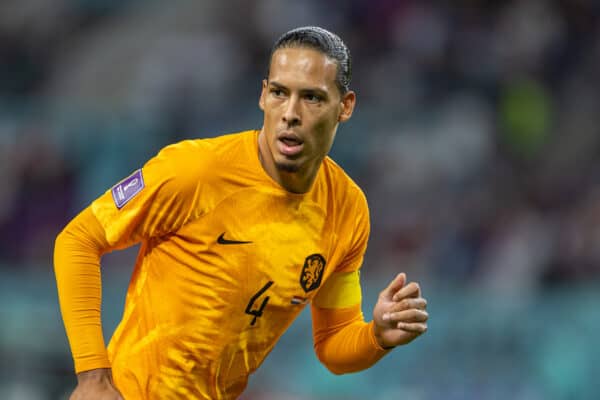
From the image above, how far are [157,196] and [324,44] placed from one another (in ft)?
2.54

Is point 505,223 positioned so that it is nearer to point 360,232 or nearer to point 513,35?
point 513,35

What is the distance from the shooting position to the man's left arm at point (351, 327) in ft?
12.5

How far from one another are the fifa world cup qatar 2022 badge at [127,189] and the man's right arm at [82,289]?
107 millimetres

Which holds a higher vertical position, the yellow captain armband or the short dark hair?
the short dark hair

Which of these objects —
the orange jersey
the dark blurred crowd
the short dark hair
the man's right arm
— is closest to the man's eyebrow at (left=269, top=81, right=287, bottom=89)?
the short dark hair

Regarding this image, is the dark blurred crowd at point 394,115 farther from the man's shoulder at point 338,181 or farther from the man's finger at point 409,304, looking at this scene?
the man's finger at point 409,304

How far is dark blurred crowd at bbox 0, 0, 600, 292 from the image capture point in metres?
8.42

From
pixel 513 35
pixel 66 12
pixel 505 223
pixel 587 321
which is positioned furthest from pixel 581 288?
pixel 66 12

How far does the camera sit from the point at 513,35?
992 centimetres

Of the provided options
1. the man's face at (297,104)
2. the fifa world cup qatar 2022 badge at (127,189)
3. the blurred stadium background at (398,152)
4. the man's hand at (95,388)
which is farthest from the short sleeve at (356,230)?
the blurred stadium background at (398,152)

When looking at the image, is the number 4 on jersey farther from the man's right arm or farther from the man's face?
the man's right arm

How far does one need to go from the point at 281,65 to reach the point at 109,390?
48.2 inches

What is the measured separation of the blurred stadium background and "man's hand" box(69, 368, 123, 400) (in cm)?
382

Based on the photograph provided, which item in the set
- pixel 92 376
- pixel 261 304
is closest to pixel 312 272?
pixel 261 304
